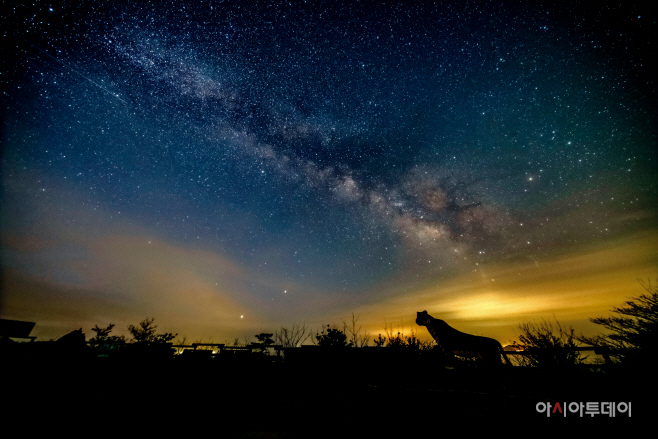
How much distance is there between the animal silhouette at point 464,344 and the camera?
9227 mm

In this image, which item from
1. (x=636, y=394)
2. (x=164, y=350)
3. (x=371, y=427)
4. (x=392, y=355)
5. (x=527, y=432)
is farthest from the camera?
(x=164, y=350)

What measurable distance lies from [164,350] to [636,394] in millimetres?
17130

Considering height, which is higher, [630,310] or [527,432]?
[630,310]

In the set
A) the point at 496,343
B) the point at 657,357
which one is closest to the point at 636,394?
the point at 496,343

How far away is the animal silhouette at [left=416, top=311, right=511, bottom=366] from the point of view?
363 inches

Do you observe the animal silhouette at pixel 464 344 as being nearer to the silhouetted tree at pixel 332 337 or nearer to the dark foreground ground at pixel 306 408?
the dark foreground ground at pixel 306 408

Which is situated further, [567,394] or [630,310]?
[630,310]

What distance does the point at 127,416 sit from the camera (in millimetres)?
4629

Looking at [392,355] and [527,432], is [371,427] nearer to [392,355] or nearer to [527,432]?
[527,432]

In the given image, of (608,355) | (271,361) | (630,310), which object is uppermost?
(630,310)
